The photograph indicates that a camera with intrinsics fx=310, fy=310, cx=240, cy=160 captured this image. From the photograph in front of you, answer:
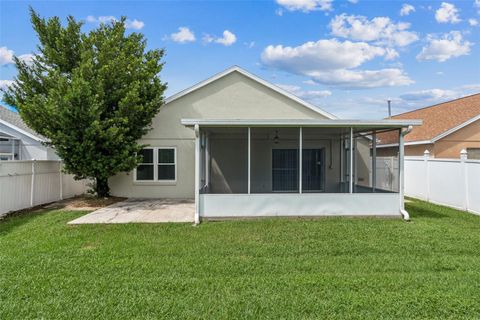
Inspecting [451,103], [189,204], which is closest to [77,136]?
[189,204]

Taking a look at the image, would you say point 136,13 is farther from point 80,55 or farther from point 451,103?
point 451,103

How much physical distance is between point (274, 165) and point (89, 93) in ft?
24.6

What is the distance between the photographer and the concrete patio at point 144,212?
8.52 meters

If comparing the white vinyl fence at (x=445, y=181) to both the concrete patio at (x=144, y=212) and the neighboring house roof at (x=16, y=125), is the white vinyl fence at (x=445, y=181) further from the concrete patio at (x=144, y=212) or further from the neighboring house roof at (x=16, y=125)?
the neighboring house roof at (x=16, y=125)

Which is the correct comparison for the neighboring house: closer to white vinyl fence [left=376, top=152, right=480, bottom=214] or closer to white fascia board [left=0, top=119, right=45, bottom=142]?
white fascia board [left=0, top=119, right=45, bottom=142]

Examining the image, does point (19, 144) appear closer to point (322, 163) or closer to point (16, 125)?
point (16, 125)

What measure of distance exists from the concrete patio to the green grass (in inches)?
30.1

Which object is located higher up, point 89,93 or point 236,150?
point 89,93

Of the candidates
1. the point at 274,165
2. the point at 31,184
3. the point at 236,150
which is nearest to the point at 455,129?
the point at 274,165

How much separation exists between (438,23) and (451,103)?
16.3 feet

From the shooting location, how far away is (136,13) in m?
12.1

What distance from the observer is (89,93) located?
9.66 meters

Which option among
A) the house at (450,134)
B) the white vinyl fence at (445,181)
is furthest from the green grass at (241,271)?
the house at (450,134)

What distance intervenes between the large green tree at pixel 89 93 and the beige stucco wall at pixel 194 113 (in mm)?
1185
